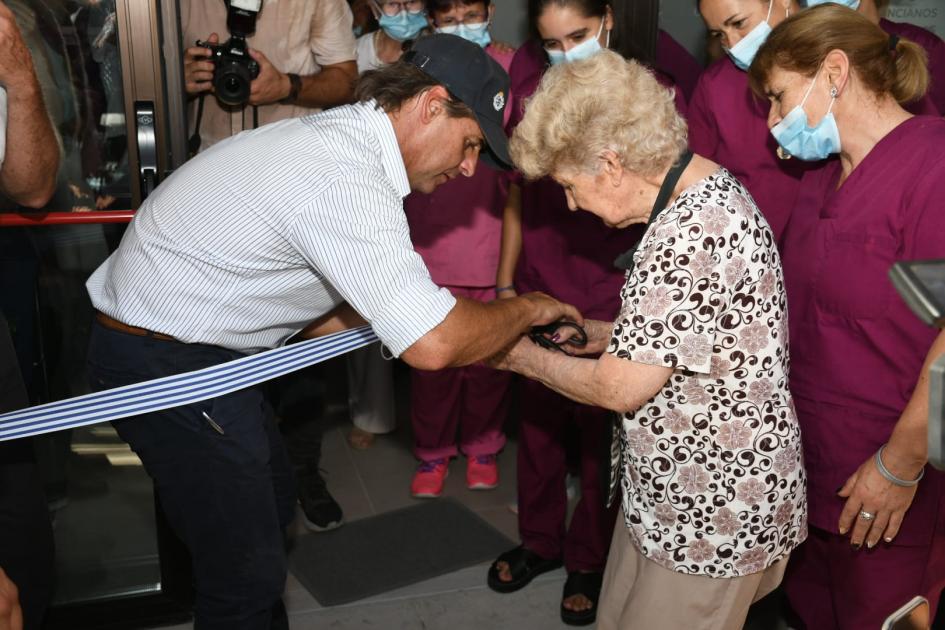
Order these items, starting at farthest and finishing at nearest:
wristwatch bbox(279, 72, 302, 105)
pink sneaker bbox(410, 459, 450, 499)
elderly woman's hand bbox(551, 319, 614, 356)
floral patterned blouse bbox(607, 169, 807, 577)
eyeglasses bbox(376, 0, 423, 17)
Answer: pink sneaker bbox(410, 459, 450, 499), eyeglasses bbox(376, 0, 423, 17), wristwatch bbox(279, 72, 302, 105), elderly woman's hand bbox(551, 319, 614, 356), floral patterned blouse bbox(607, 169, 807, 577)

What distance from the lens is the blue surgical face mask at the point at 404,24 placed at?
3.28 m

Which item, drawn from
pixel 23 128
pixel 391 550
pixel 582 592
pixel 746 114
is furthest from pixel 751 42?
pixel 391 550

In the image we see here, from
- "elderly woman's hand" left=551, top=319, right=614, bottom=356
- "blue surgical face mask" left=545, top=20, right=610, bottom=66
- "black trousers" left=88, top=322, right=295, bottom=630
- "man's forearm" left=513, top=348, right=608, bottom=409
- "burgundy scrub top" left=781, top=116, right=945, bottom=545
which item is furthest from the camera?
"blue surgical face mask" left=545, top=20, right=610, bottom=66

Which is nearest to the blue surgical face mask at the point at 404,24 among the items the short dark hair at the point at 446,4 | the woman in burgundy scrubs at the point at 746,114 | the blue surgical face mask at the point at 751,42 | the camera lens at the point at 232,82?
the short dark hair at the point at 446,4

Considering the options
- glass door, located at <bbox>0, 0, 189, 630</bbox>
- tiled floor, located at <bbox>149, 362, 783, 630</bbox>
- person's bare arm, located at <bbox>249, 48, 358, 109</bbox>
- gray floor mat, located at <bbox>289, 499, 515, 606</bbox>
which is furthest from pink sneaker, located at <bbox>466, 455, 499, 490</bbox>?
person's bare arm, located at <bbox>249, 48, 358, 109</bbox>

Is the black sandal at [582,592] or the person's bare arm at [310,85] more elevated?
the person's bare arm at [310,85]

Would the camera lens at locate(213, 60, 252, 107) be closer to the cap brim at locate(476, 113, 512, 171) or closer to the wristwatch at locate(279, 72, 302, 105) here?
the wristwatch at locate(279, 72, 302, 105)

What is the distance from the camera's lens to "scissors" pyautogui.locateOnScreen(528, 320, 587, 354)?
2.07 metres

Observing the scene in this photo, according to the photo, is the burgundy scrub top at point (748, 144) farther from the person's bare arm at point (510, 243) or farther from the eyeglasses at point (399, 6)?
the eyeglasses at point (399, 6)

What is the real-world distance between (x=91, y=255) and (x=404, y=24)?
132cm

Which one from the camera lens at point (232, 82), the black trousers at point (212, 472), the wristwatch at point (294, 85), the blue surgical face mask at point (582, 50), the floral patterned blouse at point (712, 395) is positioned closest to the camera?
the floral patterned blouse at point (712, 395)

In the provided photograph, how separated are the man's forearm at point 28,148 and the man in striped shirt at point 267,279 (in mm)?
261

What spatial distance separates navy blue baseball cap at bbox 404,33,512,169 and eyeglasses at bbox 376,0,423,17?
1.32m

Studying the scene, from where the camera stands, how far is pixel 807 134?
80.4 inches
